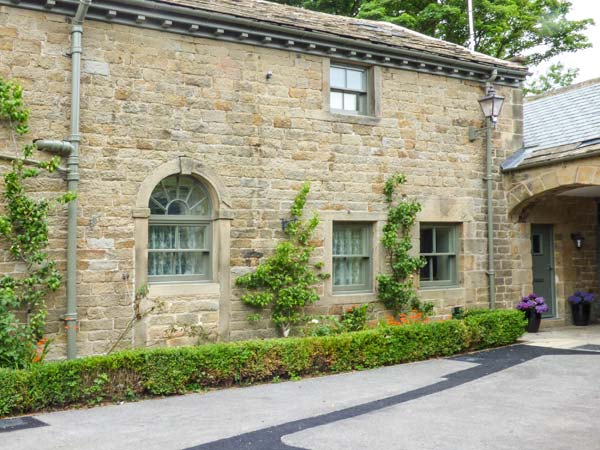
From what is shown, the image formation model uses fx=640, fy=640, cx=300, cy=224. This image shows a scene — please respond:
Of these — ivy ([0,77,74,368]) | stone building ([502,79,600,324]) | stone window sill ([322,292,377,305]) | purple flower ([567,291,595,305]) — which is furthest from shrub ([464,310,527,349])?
ivy ([0,77,74,368])

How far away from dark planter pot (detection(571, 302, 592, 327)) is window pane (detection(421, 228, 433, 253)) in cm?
417

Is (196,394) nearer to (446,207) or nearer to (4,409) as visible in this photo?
A: (4,409)

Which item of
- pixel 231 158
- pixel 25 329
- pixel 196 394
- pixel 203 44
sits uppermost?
pixel 203 44

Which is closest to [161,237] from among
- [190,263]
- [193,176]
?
[190,263]

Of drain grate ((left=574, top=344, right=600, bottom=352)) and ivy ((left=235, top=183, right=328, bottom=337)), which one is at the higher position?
ivy ((left=235, top=183, right=328, bottom=337))

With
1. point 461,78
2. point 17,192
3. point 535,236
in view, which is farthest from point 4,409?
point 535,236

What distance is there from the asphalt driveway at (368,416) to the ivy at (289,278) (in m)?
1.62

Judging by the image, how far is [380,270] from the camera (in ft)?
38.1

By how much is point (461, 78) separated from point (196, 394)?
8258 mm

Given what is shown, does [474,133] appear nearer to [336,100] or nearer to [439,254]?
[439,254]

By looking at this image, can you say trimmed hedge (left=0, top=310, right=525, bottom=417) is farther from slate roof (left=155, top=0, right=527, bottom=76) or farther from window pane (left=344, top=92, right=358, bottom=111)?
slate roof (left=155, top=0, right=527, bottom=76)

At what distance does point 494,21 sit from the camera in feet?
76.0

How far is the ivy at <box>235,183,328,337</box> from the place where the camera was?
10133 millimetres

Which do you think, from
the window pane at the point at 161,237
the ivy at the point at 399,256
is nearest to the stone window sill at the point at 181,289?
the window pane at the point at 161,237
